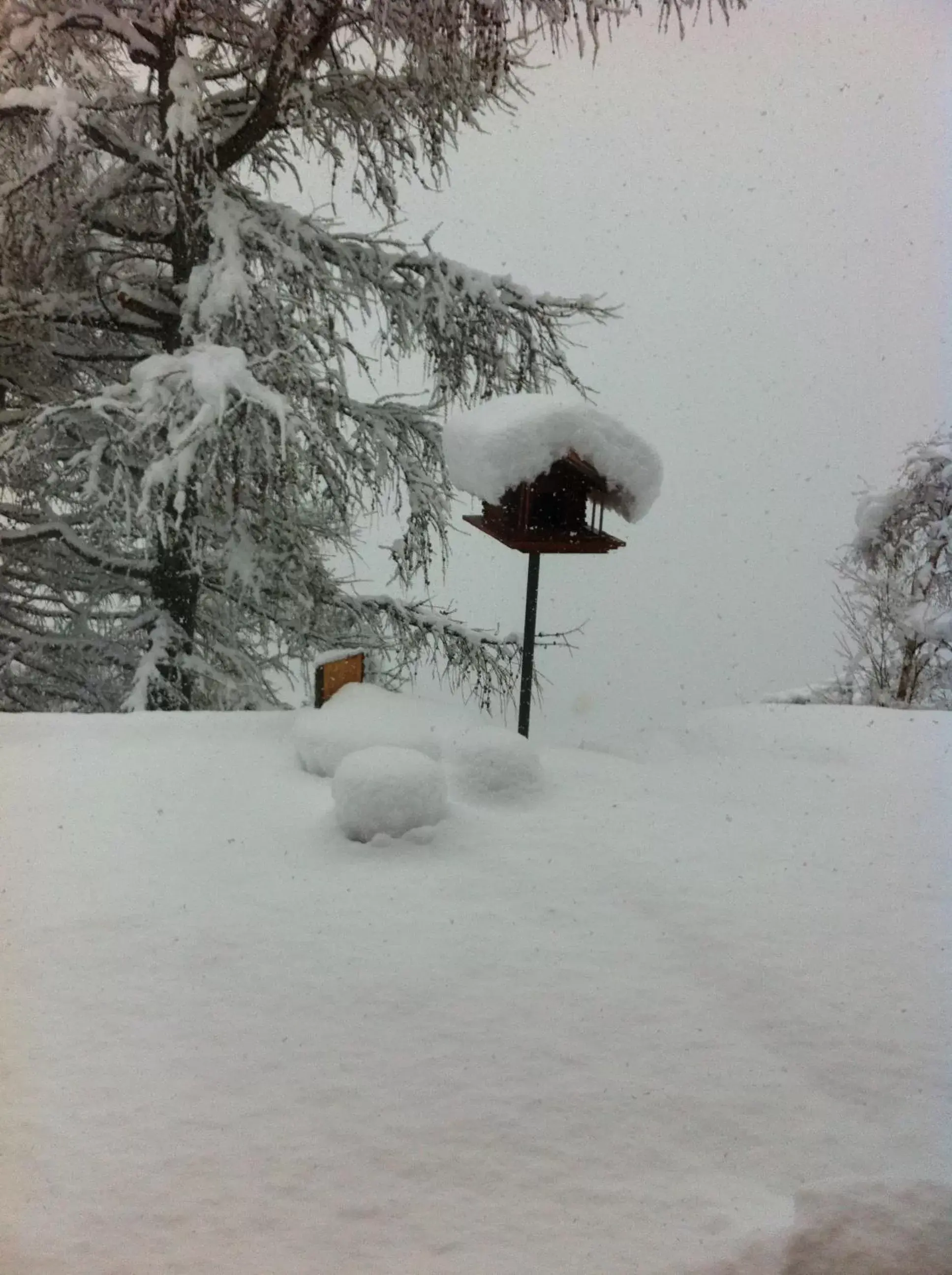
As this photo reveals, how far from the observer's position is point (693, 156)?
6.36 metres

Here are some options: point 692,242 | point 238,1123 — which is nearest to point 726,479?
point 692,242

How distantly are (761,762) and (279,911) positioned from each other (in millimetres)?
2913

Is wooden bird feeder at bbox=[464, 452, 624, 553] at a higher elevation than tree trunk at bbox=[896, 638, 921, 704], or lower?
higher

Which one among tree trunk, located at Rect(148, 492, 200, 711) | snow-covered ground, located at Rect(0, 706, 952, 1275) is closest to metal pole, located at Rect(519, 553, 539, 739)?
snow-covered ground, located at Rect(0, 706, 952, 1275)

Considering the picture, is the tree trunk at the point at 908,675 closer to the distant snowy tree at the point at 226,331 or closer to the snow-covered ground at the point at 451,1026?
the distant snowy tree at the point at 226,331

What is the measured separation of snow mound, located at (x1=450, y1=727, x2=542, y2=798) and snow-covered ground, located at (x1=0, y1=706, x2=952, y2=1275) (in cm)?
6

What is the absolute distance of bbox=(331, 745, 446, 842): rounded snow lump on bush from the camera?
3439 millimetres

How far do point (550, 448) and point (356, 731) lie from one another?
1.66 m

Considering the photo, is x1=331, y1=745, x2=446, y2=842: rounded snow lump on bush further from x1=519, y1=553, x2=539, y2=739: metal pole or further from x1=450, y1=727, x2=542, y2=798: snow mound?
x1=519, y1=553, x2=539, y2=739: metal pole

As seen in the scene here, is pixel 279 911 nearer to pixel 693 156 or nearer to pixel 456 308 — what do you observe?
pixel 456 308

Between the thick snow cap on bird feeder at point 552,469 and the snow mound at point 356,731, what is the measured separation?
105 centimetres

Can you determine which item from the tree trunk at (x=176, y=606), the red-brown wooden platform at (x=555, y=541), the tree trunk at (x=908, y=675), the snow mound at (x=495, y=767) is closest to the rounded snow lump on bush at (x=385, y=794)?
the snow mound at (x=495, y=767)

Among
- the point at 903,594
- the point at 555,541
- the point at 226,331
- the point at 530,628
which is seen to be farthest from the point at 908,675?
the point at 226,331

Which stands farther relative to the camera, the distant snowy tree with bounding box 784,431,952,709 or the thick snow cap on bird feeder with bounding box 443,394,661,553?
the distant snowy tree with bounding box 784,431,952,709
